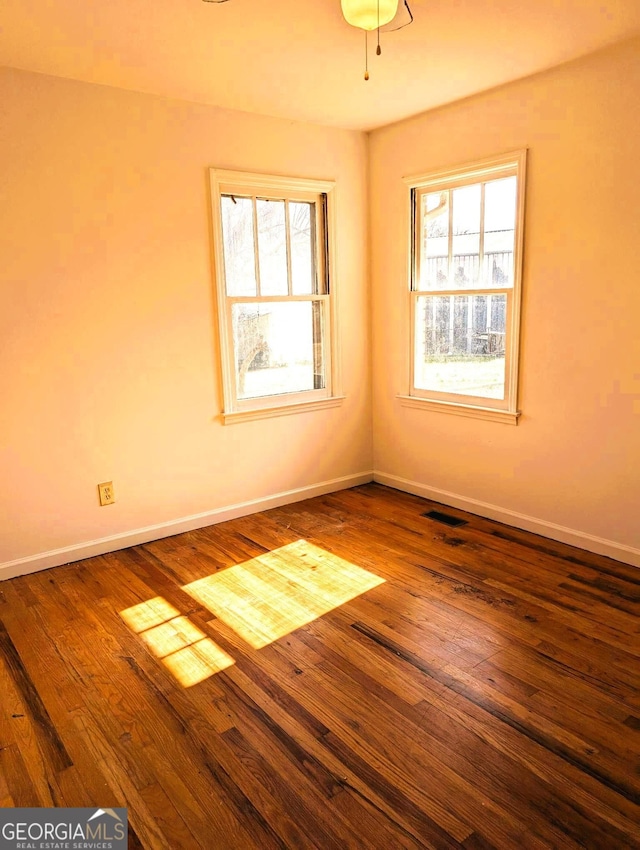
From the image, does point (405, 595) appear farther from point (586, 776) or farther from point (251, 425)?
point (251, 425)

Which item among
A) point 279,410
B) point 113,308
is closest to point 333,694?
point 279,410

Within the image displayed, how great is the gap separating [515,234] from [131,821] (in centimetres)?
332

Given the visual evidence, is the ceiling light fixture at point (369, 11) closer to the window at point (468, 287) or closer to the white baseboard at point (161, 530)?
the window at point (468, 287)

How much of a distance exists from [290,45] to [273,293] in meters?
1.57

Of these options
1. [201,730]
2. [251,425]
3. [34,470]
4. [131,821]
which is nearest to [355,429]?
[251,425]

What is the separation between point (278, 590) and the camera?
10.1 feet

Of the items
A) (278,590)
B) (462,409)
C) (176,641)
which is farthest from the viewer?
(462,409)

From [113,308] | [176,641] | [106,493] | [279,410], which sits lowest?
[176,641]

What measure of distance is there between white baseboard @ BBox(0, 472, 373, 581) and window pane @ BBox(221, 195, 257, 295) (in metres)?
1.45

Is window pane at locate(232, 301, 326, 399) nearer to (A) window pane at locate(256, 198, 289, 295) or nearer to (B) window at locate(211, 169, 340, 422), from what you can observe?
(B) window at locate(211, 169, 340, 422)

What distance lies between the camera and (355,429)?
15.4 ft

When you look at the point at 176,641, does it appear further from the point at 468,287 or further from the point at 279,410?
the point at 468,287

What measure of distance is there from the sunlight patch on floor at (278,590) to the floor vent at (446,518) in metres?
0.88

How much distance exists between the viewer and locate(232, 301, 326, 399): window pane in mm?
4000
